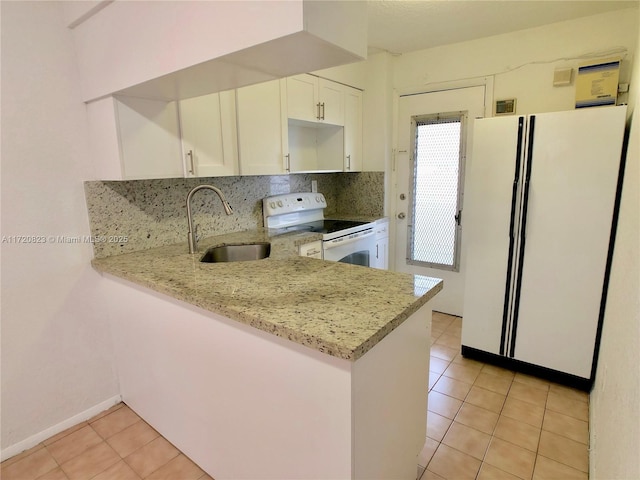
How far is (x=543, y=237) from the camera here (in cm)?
226

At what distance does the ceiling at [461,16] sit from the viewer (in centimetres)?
236

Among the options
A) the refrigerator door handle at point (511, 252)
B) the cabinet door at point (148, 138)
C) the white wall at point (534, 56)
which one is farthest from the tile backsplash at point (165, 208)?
the refrigerator door handle at point (511, 252)

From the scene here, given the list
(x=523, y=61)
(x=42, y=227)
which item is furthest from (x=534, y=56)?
(x=42, y=227)

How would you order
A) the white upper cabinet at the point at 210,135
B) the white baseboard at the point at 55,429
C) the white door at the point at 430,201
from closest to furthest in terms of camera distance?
the white baseboard at the point at 55,429 → the white upper cabinet at the point at 210,135 → the white door at the point at 430,201

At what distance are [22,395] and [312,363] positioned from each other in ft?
5.66

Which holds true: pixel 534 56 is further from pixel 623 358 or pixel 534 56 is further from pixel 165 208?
pixel 165 208

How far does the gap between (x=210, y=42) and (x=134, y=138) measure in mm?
870

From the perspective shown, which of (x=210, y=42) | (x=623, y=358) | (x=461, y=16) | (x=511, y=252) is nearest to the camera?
(x=210, y=42)

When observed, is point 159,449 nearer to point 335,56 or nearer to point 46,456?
point 46,456

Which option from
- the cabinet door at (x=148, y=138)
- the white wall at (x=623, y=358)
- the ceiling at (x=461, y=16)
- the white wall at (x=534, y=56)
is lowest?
the white wall at (x=623, y=358)

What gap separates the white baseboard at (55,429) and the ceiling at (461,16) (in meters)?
2.99

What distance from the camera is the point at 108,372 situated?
2.17 meters

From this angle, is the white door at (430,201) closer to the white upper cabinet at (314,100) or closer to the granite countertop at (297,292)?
the white upper cabinet at (314,100)

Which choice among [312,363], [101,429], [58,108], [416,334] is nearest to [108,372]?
[101,429]
